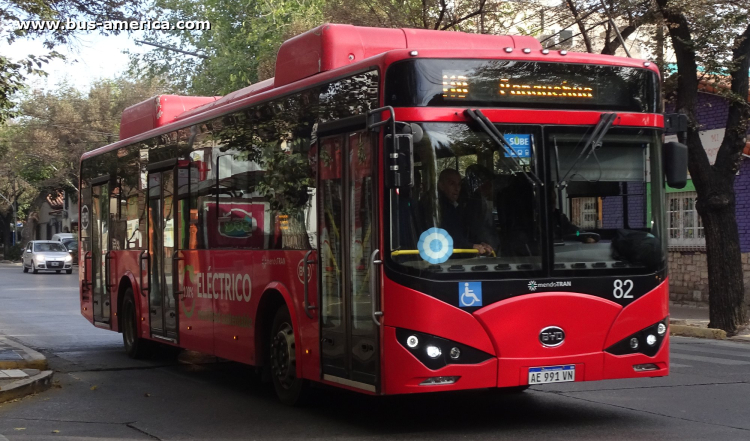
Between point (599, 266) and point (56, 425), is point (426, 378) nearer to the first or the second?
point (599, 266)

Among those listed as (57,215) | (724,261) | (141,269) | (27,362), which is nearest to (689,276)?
(724,261)

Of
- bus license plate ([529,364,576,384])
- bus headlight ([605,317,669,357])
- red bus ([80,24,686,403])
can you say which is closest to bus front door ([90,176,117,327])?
red bus ([80,24,686,403])

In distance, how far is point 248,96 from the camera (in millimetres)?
10781

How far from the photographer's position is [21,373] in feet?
37.5

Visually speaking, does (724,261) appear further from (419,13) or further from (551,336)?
(551,336)

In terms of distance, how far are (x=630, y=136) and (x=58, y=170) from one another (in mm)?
55940

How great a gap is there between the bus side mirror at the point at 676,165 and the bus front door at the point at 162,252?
6018 mm

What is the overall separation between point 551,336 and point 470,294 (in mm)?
730

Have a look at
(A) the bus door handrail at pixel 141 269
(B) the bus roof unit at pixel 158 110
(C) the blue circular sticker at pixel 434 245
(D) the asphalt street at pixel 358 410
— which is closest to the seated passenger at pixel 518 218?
(C) the blue circular sticker at pixel 434 245

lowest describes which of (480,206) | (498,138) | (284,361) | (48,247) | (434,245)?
(284,361)

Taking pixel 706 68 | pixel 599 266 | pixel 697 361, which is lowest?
pixel 697 361

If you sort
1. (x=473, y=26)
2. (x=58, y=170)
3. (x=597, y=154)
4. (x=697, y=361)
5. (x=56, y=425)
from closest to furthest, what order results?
(x=597, y=154) → (x=56, y=425) → (x=697, y=361) → (x=473, y=26) → (x=58, y=170)

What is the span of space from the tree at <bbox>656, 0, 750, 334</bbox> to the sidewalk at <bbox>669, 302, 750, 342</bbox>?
0.36 meters

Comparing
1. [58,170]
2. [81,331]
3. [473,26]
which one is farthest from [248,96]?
[58,170]
